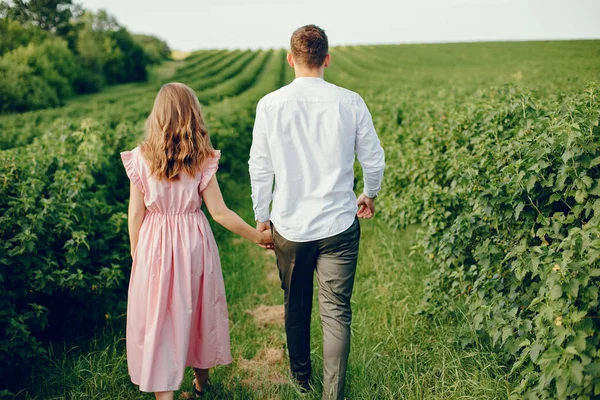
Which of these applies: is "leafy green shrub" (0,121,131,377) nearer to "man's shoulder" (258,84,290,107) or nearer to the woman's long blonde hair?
the woman's long blonde hair

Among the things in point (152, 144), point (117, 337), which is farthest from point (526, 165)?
point (117, 337)

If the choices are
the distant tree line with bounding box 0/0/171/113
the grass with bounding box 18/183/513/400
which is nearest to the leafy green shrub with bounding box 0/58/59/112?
the distant tree line with bounding box 0/0/171/113

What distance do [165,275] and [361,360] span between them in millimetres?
1515

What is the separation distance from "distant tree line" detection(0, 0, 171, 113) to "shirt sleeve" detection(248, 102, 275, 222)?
30510mm

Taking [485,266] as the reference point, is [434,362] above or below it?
below

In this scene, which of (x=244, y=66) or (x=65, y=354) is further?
(x=244, y=66)

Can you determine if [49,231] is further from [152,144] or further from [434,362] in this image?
[434,362]

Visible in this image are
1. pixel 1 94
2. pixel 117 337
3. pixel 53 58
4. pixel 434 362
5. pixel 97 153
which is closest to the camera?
pixel 434 362

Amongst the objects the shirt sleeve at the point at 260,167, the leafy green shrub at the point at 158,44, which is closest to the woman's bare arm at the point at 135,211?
the shirt sleeve at the point at 260,167

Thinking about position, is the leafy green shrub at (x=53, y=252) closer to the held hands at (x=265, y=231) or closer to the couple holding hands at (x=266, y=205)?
the couple holding hands at (x=266, y=205)

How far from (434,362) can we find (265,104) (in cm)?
209

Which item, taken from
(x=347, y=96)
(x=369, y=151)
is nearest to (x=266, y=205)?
(x=369, y=151)

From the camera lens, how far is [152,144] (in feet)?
9.09

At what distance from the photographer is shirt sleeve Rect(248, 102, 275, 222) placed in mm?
2764
